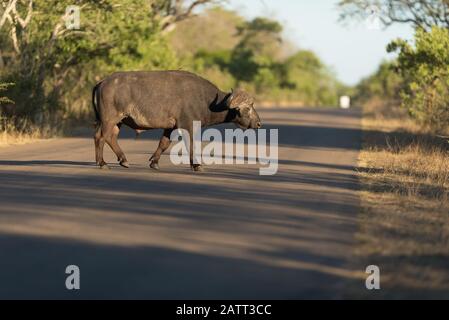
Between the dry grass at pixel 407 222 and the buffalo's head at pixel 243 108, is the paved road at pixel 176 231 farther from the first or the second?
the buffalo's head at pixel 243 108

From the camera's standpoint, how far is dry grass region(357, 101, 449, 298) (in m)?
7.85

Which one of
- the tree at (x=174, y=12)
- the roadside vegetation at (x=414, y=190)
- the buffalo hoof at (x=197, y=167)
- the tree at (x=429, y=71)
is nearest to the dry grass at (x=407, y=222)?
the roadside vegetation at (x=414, y=190)

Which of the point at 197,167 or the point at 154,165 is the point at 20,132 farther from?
the point at 197,167

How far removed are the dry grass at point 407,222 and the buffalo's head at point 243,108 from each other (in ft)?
6.86

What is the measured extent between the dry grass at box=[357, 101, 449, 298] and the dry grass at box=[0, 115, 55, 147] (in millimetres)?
8643

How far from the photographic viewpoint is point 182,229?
389 inches

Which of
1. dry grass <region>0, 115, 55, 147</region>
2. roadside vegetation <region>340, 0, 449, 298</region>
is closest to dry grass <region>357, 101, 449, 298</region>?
roadside vegetation <region>340, 0, 449, 298</region>

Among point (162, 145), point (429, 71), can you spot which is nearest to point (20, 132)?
point (162, 145)

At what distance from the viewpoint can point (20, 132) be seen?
24.8 metres

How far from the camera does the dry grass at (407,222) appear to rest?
7848 millimetres

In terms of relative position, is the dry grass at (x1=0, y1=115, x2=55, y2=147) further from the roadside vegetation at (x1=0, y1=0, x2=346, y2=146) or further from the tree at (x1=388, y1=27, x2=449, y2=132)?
the tree at (x1=388, y1=27, x2=449, y2=132)

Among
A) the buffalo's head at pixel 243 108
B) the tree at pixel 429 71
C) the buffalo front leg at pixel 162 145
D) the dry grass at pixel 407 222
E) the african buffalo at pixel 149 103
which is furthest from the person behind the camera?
the tree at pixel 429 71
